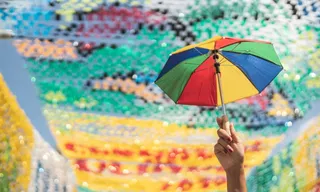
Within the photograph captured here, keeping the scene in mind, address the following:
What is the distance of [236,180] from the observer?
59 centimetres

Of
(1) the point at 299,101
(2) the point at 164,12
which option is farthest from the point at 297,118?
(2) the point at 164,12

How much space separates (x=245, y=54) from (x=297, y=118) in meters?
1.07

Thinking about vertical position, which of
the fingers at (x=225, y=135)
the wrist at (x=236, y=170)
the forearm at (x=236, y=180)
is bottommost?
the forearm at (x=236, y=180)

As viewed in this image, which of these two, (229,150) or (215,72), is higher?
(215,72)

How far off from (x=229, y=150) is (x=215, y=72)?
437 millimetres

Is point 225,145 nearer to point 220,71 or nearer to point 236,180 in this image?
point 236,180

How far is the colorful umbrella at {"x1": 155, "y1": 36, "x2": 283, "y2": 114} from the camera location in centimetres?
102

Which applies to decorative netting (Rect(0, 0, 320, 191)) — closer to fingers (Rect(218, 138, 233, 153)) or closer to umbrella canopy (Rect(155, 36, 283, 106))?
umbrella canopy (Rect(155, 36, 283, 106))

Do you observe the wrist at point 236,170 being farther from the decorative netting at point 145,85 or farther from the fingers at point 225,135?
the decorative netting at point 145,85

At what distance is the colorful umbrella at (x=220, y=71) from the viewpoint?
1.02 meters

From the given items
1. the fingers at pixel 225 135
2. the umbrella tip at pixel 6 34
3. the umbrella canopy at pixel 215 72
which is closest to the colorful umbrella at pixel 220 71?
the umbrella canopy at pixel 215 72

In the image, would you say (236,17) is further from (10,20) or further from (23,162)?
(23,162)

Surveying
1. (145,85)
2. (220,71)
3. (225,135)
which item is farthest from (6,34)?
(225,135)

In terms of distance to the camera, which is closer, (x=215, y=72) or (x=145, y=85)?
(x=215, y=72)
